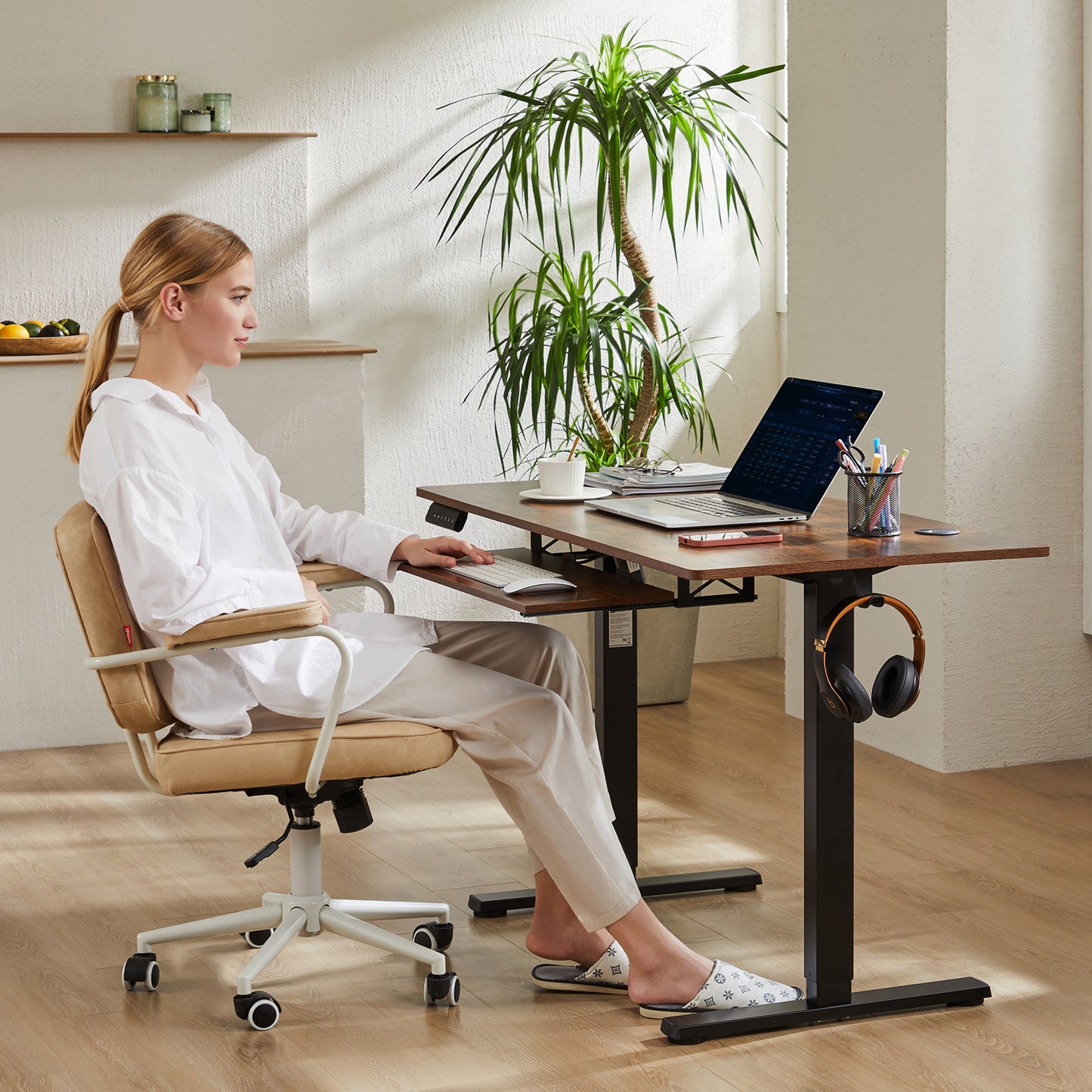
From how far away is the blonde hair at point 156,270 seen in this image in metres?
2.66

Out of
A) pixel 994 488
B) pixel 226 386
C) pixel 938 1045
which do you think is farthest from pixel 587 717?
pixel 226 386

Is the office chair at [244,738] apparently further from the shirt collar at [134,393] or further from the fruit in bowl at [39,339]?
the fruit in bowl at [39,339]

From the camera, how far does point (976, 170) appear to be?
3959mm

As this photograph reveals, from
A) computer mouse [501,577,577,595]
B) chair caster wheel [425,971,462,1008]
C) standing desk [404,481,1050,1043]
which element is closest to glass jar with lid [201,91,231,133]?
standing desk [404,481,1050,1043]

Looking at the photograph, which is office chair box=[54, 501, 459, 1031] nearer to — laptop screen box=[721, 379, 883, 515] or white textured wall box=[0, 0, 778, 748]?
laptop screen box=[721, 379, 883, 515]

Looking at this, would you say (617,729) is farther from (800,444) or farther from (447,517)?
(800,444)

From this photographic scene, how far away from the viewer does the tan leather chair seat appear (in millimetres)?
2516

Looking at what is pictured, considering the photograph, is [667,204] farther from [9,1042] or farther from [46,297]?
[9,1042]

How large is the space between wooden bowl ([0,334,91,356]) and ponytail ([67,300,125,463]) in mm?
1637

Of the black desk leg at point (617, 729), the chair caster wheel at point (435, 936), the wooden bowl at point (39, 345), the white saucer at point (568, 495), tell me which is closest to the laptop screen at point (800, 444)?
the white saucer at point (568, 495)

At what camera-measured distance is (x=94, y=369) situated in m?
2.72

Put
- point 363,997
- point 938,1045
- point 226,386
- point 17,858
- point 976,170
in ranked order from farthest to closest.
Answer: point 226,386, point 976,170, point 17,858, point 363,997, point 938,1045

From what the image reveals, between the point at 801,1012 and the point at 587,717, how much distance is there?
1.88 ft

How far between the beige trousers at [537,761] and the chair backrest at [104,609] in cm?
33
